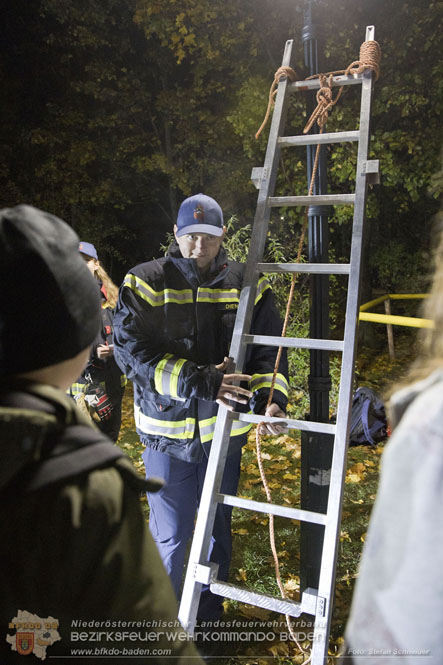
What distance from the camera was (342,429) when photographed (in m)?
2.12

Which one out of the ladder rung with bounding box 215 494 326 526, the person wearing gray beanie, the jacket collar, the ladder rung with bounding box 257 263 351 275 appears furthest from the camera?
the jacket collar

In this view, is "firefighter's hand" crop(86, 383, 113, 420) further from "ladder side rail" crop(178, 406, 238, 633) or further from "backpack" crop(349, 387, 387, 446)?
"backpack" crop(349, 387, 387, 446)

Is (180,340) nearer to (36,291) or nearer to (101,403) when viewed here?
(101,403)

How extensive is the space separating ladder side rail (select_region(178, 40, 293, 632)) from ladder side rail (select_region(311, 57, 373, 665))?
18.7 inches

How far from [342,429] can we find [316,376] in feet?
1.77

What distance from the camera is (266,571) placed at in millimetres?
3387

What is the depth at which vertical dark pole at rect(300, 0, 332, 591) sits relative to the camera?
261 cm

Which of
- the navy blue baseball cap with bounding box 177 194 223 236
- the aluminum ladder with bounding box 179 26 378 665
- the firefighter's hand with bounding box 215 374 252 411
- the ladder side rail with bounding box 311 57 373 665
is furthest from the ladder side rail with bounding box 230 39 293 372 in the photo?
the ladder side rail with bounding box 311 57 373 665

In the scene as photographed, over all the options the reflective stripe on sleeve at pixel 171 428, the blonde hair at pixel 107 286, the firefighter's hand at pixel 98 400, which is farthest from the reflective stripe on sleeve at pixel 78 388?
the reflective stripe on sleeve at pixel 171 428

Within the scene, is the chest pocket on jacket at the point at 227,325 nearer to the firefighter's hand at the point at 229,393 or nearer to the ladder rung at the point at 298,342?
the ladder rung at the point at 298,342

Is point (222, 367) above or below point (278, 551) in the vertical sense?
above

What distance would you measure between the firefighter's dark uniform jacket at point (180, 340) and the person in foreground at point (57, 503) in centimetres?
149

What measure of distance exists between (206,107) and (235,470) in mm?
10072

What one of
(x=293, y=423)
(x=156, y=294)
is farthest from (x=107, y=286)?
(x=293, y=423)
